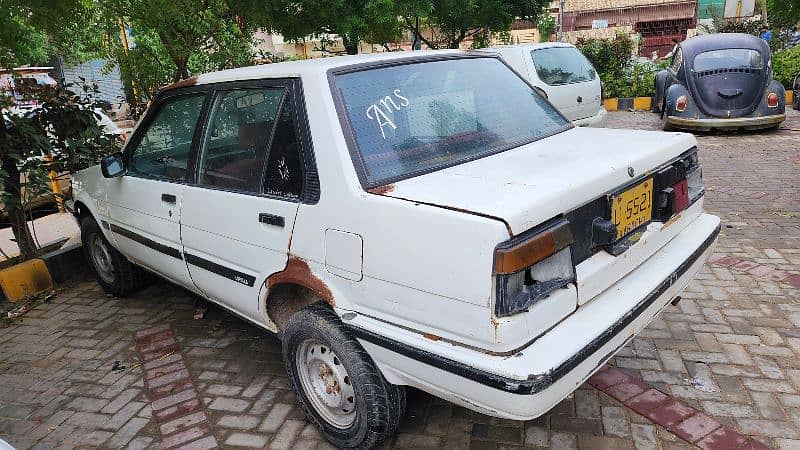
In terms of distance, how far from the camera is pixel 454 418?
2.72 meters

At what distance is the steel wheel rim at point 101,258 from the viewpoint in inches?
177

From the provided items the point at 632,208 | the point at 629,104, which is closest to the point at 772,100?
the point at 629,104

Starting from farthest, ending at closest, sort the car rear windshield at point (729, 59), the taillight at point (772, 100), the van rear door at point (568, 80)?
the car rear windshield at point (729, 59) < the taillight at point (772, 100) < the van rear door at point (568, 80)

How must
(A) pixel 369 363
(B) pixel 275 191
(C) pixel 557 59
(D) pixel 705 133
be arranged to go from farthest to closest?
(D) pixel 705 133, (C) pixel 557 59, (B) pixel 275 191, (A) pixel 369 363

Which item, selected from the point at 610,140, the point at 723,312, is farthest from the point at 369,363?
the point at 723,312

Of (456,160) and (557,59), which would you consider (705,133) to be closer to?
(557,59)

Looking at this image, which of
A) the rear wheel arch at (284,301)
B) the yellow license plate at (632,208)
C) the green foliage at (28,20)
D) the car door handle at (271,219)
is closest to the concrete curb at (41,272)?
the green foliage at (28,20)

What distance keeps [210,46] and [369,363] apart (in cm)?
550

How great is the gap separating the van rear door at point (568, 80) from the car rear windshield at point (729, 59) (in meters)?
2.06

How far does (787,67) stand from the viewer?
38.7 feet

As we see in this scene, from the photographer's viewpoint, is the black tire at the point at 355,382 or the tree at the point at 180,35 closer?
the black tire at the point at 355,382

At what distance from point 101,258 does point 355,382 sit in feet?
10.8

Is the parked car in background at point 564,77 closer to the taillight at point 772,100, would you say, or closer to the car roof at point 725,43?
the car roof at point 725,43

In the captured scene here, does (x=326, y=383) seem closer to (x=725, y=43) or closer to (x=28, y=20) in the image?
(x=28, y=20)
